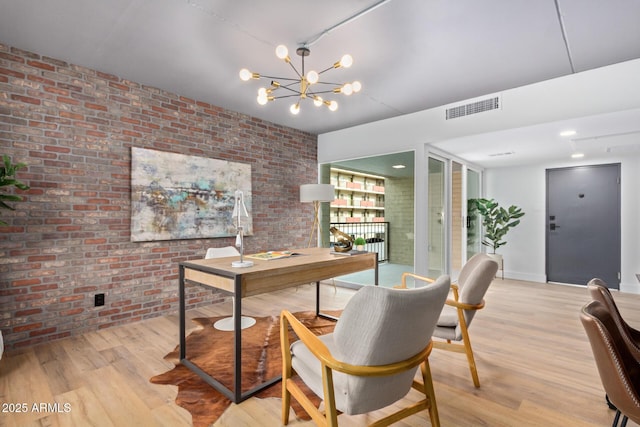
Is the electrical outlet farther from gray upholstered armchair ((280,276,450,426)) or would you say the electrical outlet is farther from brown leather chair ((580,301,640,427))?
brown leather chair ((580,301,640,427))

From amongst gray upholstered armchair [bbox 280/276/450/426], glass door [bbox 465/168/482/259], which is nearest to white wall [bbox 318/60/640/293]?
glass door [bbox 465/168/482/259]

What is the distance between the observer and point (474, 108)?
3.80m

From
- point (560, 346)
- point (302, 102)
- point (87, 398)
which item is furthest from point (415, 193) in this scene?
point (87, 398)

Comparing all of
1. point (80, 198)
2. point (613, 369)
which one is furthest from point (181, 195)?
point (613, 369)

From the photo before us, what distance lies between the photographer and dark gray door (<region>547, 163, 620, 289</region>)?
16.7 feet

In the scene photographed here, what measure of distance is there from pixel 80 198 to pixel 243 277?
7.21ft

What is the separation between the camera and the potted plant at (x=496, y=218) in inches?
229

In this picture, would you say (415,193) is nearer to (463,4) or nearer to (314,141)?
(314,141)

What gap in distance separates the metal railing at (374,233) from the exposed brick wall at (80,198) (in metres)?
2.28

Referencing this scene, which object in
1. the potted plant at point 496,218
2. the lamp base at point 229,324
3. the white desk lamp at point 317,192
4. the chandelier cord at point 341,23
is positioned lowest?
the lamp base at point 229,324

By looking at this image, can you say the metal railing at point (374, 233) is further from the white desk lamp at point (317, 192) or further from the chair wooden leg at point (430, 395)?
the chair wooden leg at point (430, 395)

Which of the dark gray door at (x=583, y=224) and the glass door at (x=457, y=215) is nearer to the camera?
the dark gray door at (x=583, y=224)

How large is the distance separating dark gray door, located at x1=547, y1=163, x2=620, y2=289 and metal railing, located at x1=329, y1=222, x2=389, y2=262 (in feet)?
10.3

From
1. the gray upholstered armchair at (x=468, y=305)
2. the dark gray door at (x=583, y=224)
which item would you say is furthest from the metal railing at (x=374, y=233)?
the dark gray door at (x=583, y=224)
